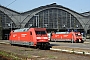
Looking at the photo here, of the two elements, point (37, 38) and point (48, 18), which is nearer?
point (37, 38)

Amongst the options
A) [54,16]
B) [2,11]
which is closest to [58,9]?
[54,16]

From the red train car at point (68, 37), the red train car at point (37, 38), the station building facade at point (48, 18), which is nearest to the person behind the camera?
the red train car at point (37, 38)

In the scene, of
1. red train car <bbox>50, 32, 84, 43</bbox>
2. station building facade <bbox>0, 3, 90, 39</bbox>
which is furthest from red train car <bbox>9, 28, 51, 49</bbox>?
station building facade <bbox>0, 3, 90, 39</bbox>

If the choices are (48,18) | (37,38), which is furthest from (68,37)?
(48,18)

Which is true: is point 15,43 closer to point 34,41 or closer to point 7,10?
point 34,41

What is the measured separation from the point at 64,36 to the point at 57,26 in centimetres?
5832

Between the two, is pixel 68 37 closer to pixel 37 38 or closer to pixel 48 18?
pixel 37 38

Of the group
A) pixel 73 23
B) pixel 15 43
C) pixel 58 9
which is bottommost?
pixel 15 43

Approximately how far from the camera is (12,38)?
4906 cm

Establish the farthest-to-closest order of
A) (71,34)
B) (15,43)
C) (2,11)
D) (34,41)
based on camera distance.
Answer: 1. (2,11)
2. (71,34)
3. (15,43)
4. (34,41)

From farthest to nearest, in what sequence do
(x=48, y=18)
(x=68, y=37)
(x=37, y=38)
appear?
(x=48, y=18), (x=68, y=37), (x=37, y=38)

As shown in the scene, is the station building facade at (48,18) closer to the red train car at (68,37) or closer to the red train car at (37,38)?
the red train car at (68,37)

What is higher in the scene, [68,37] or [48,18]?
[48,18]

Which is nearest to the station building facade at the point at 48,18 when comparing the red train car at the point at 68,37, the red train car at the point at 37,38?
the red train car at the point at 68,37
